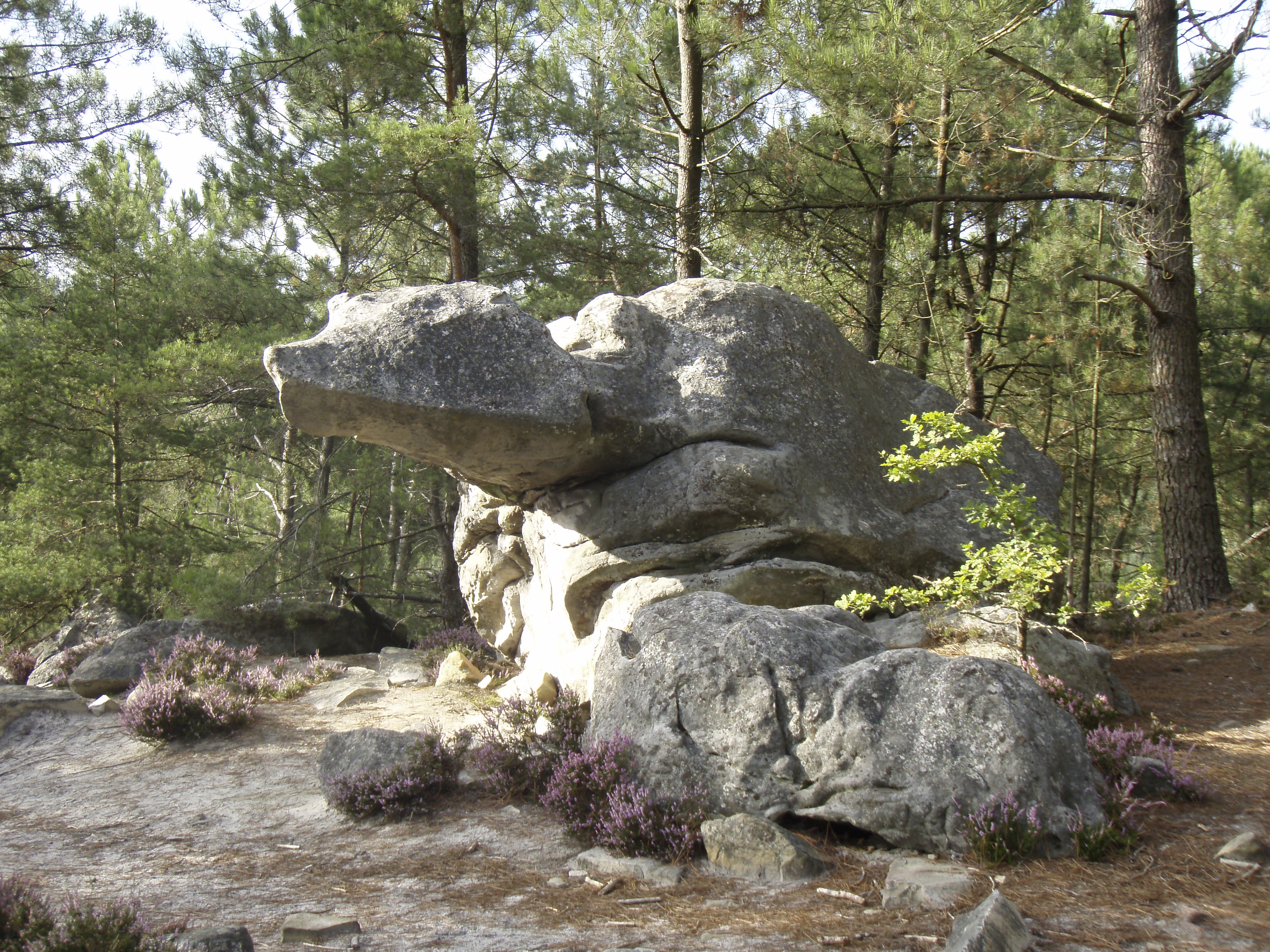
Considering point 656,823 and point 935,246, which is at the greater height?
point 935,246

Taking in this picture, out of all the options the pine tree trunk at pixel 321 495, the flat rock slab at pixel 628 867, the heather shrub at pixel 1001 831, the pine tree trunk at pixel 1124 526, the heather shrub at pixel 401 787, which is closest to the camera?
the heather shrub at pixel 1001 831

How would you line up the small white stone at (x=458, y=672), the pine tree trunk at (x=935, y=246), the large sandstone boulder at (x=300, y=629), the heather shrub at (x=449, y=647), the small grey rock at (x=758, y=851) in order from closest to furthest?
the small grey rock at (x=758, y=851)
the small white stone at (x=458, y=672)
the pine tree trunk at (x=935, y=246)
the heather shrub at (x=449, y=647)
the large sandstone boulder at (x=300, y=629)

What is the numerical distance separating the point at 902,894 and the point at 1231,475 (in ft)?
50.8

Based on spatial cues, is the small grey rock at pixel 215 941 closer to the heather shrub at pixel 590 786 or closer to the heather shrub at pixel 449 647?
the heather shrub at pixel 590 786

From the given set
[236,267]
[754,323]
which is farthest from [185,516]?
[754,323]

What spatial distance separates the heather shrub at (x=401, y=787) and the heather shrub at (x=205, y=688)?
2891mm

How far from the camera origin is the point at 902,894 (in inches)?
147

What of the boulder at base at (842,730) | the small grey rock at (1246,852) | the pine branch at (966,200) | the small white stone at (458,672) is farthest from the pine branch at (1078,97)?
the small white stone at (458,672)

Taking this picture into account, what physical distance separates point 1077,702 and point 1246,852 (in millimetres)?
1952

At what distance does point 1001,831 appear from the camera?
4.02 metres

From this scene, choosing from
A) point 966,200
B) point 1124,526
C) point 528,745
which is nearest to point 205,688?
Answer: point 528,745

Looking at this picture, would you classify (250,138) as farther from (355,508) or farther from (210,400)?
(355,508)

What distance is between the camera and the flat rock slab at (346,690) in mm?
9438

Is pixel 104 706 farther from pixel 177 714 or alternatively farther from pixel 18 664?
pixel 18 664
